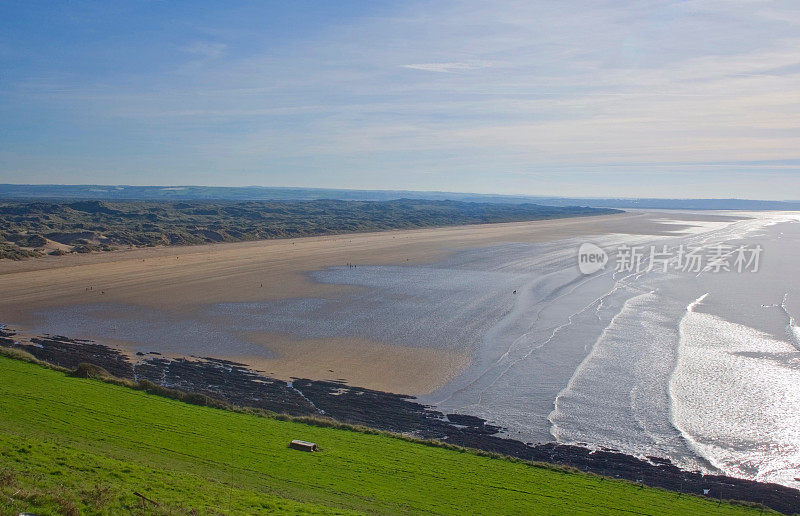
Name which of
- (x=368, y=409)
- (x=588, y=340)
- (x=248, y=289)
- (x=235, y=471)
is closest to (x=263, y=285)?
(x=248, y=289)

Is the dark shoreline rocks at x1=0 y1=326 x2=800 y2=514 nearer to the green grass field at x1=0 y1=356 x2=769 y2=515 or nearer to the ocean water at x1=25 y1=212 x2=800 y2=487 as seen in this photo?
the ocean water at x1=25 y1=212 x2=800 y2=487

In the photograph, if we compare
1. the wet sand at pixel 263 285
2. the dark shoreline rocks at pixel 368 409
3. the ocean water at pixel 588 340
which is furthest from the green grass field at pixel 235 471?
the wet sand at pixel 263 285

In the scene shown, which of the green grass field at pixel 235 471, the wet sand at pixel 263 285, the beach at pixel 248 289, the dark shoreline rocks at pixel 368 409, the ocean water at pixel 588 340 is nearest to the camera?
the green grass field at pixel 235 471

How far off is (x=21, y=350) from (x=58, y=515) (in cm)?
1820

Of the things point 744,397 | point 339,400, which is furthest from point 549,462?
point 744,397

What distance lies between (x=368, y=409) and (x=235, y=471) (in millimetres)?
6307

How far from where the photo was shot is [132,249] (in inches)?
2408

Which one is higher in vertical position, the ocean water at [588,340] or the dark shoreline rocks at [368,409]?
the ocean water at [588,340]

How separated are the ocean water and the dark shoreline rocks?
2.82 ft

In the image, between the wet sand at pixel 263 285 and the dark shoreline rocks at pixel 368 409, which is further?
the wet sand at pixel 263 285

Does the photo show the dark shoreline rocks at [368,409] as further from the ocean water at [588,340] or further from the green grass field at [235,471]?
the green grass field at [235,471]

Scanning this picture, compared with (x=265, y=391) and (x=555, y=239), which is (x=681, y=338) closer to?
(x=265, y=391)

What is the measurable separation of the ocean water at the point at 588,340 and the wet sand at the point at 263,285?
4.57ft

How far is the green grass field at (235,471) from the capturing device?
409 inches
